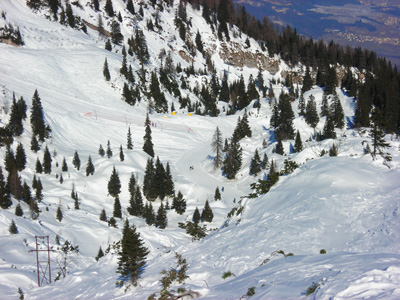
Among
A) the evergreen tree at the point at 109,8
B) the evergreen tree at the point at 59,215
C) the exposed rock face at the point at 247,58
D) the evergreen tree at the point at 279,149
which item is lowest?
the evergreen tree at the point at 59,215

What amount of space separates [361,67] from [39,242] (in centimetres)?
16677

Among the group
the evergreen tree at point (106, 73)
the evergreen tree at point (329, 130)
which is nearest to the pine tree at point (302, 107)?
the evergreen tree at point (329, 130)

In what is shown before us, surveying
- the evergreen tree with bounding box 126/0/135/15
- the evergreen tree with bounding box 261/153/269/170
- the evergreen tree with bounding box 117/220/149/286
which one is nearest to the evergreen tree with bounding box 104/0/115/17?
the evergreen tree with bounding box 126/0/135/15

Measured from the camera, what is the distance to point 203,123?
105 metres

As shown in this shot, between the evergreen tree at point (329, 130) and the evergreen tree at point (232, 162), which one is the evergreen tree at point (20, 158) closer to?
the evergreen tree at point (232, 162)

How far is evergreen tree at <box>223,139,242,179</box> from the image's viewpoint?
7536 cm

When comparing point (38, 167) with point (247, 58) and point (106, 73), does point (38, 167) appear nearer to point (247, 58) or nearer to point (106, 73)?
point (106, 73)

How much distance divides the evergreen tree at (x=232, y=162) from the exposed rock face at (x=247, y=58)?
99.2m

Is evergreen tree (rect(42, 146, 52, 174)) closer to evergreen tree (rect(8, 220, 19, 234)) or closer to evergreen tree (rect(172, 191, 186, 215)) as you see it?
evergreen tree (rect(8, 220, 19, 234))

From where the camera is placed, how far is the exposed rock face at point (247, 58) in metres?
165

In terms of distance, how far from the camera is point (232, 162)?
75562 millimetres

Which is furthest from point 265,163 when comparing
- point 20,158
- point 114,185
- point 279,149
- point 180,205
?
point 20,158

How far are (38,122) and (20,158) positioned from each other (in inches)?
556

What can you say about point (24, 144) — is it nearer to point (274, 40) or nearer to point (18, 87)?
point (18, 87)
